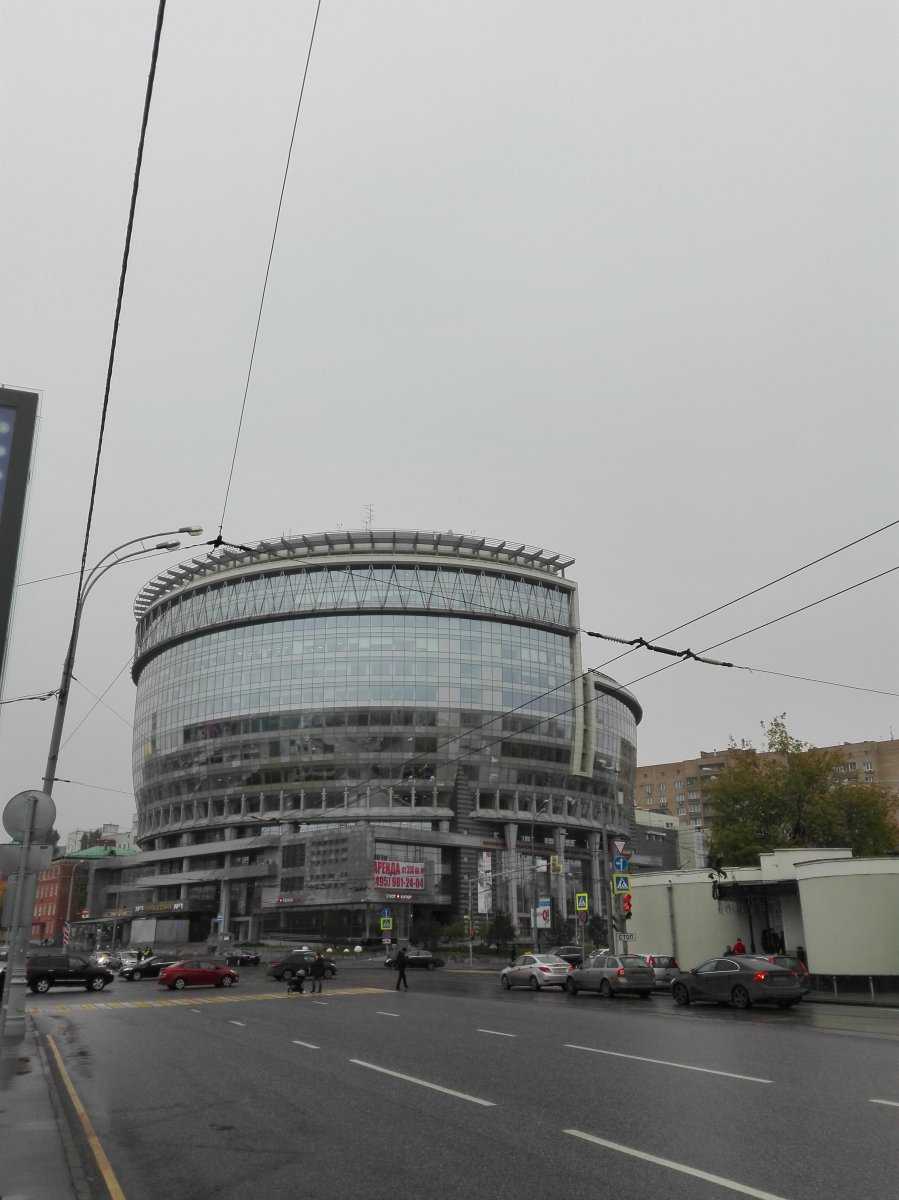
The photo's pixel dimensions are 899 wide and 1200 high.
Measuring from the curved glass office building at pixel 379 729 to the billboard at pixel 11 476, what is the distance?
3487 inches

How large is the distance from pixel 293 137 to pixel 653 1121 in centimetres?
1134

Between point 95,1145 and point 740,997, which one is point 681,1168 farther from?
point 740,997

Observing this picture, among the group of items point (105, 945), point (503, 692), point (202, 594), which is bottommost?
point (105, 945)

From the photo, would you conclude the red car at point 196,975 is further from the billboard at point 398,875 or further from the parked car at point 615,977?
the billboard at point 398,875

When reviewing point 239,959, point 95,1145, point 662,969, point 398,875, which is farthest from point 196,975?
point 398,875

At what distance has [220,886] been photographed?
349 feet

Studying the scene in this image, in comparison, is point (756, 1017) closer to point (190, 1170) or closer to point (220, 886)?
point (190, 1170)

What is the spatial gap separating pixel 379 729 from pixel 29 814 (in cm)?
8749

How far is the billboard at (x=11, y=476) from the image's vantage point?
27.3 feet

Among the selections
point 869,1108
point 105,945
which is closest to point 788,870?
point 869,1108

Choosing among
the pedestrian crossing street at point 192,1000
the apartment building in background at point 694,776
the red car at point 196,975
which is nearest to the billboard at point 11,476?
the pedestrian crossing street at point 192,1000

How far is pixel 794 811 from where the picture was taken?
6334 cm

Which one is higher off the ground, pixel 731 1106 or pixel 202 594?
Result: pixel 202 594

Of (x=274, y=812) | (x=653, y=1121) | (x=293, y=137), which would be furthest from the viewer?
(x=274, y=812)
